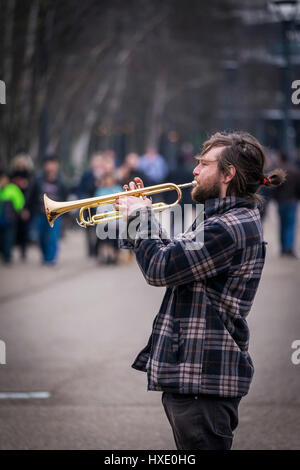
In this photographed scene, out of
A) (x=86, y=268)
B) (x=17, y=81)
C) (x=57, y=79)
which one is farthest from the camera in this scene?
(x=57, y=79)

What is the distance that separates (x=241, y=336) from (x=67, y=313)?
7175 mm

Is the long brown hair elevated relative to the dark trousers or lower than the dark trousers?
elevated

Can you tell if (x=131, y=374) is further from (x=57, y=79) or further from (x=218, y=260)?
(x=57, y=79)

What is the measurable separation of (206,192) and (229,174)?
0.35 feet

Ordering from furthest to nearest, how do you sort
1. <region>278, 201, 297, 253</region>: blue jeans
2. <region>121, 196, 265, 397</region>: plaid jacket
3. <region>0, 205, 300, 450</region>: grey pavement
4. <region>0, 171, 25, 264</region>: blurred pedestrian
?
<region>278, 201, 297, 253</region>: blue jeans → <region>0, 171, 25, 264</region>: blurred pedestrian → <region>0, 205, 300, 450</region>: grey pavement → <region>121, 196, 265, 397</region>: plaid jacket

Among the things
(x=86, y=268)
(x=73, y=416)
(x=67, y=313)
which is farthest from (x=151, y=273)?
(x=86, y=268)

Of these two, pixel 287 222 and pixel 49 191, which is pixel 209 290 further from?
pixel 287 222

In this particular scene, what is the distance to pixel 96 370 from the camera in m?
7.58

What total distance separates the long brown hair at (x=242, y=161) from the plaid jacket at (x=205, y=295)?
64mm

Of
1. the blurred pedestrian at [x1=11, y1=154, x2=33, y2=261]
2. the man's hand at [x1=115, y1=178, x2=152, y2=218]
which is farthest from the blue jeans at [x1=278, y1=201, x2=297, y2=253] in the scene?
the man's hand at [x1=115, y1=178, x2=152, y2=218]

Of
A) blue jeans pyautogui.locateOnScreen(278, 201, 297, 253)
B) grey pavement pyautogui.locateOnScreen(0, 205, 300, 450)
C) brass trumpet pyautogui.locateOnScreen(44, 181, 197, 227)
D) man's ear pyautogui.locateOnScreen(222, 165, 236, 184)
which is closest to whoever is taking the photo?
man's ear pyautogui.locateOnScreen(222, 165, 236, 184)

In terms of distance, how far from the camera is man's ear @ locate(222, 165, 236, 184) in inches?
139

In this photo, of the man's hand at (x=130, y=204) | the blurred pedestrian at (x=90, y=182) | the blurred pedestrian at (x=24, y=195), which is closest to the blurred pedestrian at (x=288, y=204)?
the blurred pedestrian at (x=90, y=182)

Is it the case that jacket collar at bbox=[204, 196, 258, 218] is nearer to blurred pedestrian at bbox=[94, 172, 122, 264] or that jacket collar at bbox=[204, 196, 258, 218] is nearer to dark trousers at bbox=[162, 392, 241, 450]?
dark trousers at bbox=[162, 392, 241, 450]
